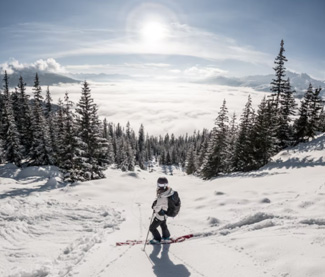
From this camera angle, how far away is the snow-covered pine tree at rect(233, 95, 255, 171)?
90.8 ft

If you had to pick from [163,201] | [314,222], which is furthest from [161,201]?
[314,222]

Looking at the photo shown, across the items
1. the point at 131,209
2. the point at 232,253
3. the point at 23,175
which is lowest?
the point at 23,175

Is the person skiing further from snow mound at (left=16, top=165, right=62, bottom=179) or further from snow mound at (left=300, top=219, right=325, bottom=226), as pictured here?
snow mound at (left=16, top=165, right=62, bottom=179)

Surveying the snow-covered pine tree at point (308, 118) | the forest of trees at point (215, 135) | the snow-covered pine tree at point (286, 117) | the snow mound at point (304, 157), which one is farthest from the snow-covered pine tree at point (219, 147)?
the snow-covered pine tree at point (308, 118)

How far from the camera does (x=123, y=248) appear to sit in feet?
22.4

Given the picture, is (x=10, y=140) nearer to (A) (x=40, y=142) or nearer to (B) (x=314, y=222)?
(A) (x=40, y=142)

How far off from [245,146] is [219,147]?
5.61 metres

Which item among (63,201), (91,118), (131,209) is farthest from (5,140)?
(131,209)

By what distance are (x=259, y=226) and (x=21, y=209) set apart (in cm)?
996

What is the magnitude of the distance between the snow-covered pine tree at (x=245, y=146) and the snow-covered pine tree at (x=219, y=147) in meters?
2.61

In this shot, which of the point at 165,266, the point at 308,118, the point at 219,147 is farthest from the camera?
the point at 219,147

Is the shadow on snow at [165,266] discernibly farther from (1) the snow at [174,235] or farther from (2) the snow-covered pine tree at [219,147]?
(2) the snow-covered pine tree at [219,147]

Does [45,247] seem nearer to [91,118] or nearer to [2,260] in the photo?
→ [2,260]

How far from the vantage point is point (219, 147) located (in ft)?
110
